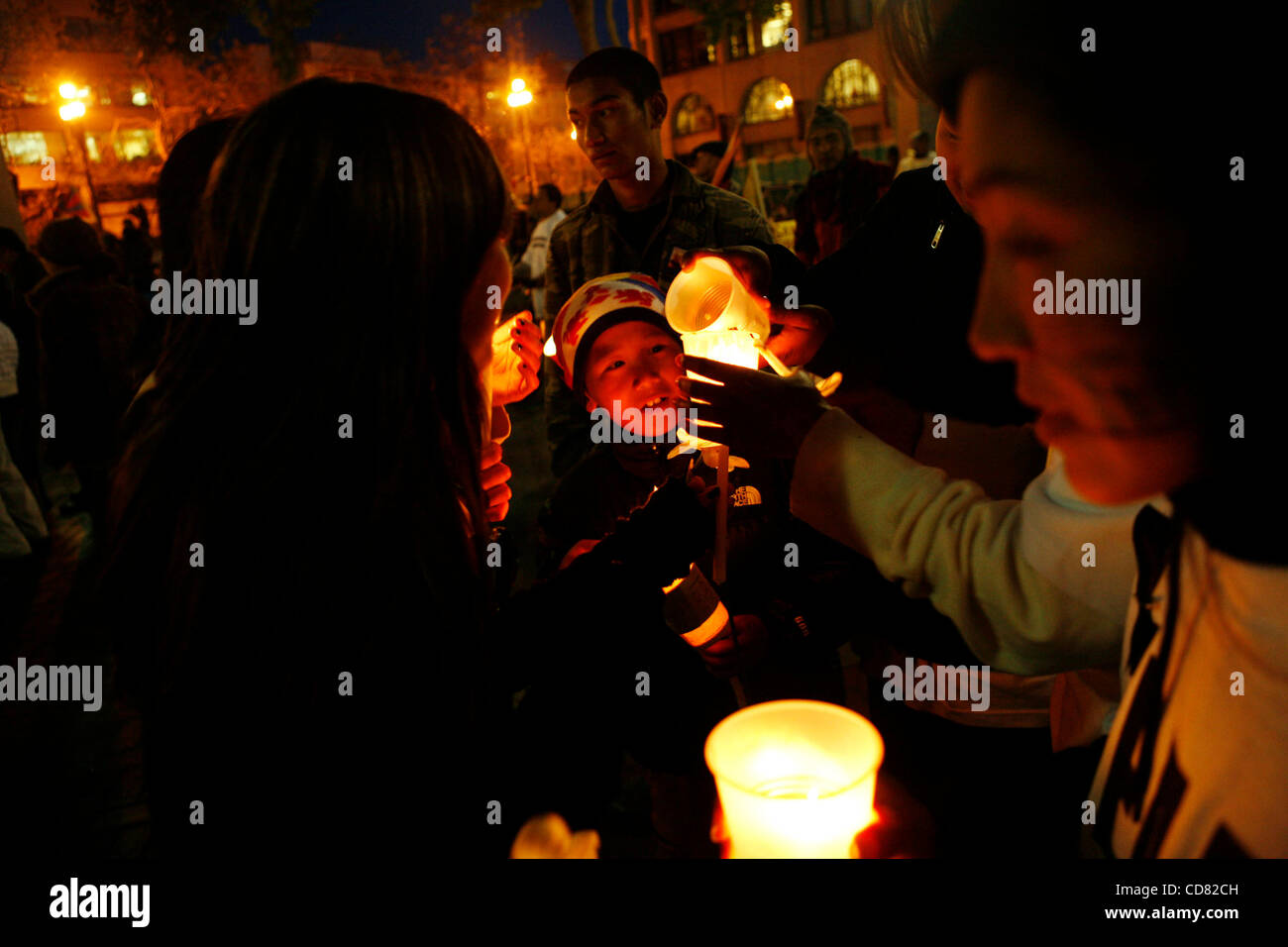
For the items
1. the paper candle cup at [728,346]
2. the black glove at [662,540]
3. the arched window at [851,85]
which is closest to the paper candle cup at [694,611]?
the black glove at [662,540]

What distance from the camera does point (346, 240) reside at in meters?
1.29

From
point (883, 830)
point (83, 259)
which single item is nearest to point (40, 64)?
point (83, 259)

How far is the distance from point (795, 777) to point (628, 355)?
154 centimetres

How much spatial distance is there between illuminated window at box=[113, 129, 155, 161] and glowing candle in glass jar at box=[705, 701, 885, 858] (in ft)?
121

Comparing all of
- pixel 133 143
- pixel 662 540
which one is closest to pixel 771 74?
pixel 133 143

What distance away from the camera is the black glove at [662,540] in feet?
6.50

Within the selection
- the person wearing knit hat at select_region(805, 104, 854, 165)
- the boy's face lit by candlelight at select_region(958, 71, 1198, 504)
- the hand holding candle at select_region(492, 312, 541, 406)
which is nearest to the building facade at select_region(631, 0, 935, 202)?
the person wearing knit hat at select_region(805, 104, 854, 165)

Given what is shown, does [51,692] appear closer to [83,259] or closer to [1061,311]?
[83,259]

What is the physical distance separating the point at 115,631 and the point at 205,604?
0.25 meters

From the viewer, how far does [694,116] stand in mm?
46562

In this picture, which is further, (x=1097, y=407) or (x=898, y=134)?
(x=898, y=134)

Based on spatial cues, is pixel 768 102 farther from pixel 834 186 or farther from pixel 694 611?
pixel 694 611

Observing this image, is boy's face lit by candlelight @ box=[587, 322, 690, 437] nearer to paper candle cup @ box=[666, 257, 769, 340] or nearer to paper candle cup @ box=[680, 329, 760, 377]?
paper candle cup @ box=[666, 257, 769, 340]

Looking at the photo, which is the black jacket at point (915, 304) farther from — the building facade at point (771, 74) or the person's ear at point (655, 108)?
the building facade at point (771, 74)
